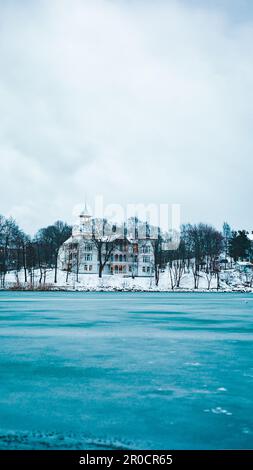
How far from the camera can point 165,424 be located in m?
6.10

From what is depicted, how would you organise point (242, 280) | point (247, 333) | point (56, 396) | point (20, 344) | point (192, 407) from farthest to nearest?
point (242, 280) < point (247, 333) < point (20, 344) < point (56, 396) < point (192, 407)

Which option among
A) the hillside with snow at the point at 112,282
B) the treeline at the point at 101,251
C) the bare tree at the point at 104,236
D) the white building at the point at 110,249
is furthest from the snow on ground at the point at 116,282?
the bare tree at the point at 104,236

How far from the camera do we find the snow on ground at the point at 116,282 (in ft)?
264

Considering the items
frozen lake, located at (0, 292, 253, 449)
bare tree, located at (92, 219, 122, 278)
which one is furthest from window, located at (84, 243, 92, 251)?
frozen lake, located at (0, 292, 253, 449)

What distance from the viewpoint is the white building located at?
3772 inches

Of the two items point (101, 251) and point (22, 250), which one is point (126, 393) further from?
point (101, 251)

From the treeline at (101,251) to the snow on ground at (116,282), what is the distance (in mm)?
1161

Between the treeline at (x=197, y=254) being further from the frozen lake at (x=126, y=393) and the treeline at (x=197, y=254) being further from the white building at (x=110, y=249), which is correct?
the frozen lake at (x=126, y=393)

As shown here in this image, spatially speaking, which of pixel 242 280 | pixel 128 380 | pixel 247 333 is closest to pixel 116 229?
pixel 242 280

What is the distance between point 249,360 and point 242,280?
91528 millimetres

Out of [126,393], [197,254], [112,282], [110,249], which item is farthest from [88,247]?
[126,393]

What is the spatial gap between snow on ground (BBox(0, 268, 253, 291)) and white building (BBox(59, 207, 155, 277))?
4.81 metres

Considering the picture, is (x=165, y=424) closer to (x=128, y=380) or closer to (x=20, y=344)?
(x=128, y=380)

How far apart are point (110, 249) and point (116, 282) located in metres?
10.1
